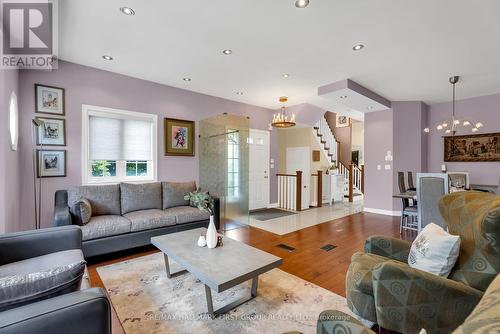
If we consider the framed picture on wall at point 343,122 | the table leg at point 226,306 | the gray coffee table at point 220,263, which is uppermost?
the framed picture on wall at point 343,122

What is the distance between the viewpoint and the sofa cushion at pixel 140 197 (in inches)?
142

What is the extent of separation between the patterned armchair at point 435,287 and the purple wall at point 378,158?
4.59 metres

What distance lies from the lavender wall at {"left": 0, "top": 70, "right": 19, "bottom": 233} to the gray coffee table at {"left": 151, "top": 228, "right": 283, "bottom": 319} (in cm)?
172

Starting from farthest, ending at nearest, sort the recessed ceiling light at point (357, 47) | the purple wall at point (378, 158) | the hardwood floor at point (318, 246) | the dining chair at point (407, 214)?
1. the purple wall at point (378, 158)
2. the dining chair at point (407, 214)
3. the recessed ceiling light at point (357, 47)
4. the hardwood floor at point (318, 246)

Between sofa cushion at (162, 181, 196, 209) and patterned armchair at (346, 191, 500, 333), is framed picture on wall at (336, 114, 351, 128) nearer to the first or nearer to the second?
sofa cushion at (162, 181, 196, 209)

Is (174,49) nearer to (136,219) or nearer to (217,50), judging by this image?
(217,50)

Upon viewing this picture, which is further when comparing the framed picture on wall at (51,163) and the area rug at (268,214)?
the area rug at (268,214)

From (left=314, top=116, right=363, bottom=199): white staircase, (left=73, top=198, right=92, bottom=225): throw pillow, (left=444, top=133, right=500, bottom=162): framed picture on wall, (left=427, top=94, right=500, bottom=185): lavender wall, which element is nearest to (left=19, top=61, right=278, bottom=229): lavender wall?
(left=73, top=198, right=92, bottom=225): throw pillow

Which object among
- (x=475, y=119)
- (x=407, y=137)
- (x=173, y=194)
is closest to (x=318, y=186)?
(x=407, y=137)

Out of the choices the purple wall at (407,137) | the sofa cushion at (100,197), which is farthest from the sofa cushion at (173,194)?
the purple wall at (407,137)

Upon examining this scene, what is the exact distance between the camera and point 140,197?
372 cm

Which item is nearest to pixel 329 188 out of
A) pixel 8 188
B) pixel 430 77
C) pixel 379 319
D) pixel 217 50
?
pixel 430 77

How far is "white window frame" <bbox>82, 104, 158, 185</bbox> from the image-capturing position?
12.1ft

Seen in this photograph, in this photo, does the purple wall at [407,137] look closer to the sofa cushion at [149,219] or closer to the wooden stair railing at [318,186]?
the wooden stair railing at [318,186]
